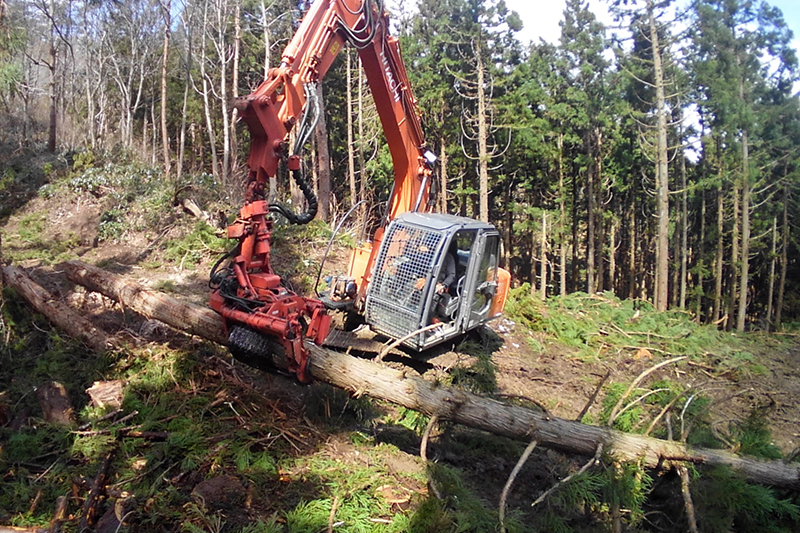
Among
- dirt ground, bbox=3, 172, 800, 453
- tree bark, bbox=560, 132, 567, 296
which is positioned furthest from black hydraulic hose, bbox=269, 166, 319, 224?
tree bark, bbox=560, 132, 567, 296

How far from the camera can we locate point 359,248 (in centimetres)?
752

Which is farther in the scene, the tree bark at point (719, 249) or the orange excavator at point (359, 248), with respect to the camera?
the tree bark at point (719, 249)

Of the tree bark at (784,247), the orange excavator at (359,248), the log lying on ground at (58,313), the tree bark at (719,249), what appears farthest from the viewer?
the tree bark at (784,247)

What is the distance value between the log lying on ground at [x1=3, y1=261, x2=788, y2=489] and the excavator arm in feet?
1.00

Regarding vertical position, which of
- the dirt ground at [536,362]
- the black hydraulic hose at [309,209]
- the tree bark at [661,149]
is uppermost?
→ the tree bark at [661,149]

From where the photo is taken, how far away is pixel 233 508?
144 inches

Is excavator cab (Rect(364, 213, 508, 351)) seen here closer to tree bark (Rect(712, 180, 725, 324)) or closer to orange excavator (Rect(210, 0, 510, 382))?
orange excavator (Rect(210, 0, 510, 382))

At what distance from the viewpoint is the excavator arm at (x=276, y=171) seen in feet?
15.2

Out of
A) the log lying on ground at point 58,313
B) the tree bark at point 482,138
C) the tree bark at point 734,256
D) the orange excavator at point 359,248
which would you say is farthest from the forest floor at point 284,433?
the tree bark at point 734,256

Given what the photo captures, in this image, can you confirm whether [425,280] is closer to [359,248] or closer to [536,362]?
[359,248]

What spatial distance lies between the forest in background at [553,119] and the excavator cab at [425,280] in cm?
842

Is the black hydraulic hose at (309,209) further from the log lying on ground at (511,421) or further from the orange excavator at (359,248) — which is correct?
the log lying on ground at (511,421)

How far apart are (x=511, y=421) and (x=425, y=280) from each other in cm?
238

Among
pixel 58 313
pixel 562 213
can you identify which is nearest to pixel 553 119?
pixel 562 213
